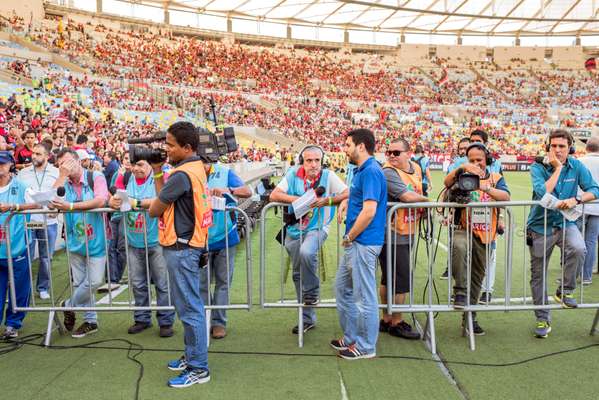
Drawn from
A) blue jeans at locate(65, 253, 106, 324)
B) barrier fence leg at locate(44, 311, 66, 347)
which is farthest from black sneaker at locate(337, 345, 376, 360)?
barrier fence leg at locate(44, 311, 66, 347)

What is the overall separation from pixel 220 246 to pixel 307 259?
0.87 m

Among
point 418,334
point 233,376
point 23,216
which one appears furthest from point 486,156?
point 23,216

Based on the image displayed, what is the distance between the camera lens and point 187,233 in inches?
148

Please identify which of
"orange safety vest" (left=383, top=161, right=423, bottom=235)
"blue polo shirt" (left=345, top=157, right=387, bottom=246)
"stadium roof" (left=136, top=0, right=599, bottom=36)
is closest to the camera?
"blue polo shirt" (left=345, top=157, right=387, bottom=246)

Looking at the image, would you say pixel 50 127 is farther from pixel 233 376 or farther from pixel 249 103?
pixel 249 103

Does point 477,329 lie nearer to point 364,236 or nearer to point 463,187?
point 463,187

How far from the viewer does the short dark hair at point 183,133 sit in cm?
377

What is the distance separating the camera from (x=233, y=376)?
13.2 feet

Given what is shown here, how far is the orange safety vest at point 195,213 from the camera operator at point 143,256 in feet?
4.17

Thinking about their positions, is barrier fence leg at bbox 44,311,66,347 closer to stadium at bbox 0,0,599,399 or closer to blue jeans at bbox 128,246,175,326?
stadium at bbox 0,0,599,399

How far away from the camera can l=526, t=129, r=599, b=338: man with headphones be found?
15.5 ft

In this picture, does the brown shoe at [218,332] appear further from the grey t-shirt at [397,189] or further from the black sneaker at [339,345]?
the grey t-shirt at [397,189]

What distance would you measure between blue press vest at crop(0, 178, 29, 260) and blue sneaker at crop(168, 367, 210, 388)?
2.22m

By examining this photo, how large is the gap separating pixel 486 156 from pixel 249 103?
4028 cm
